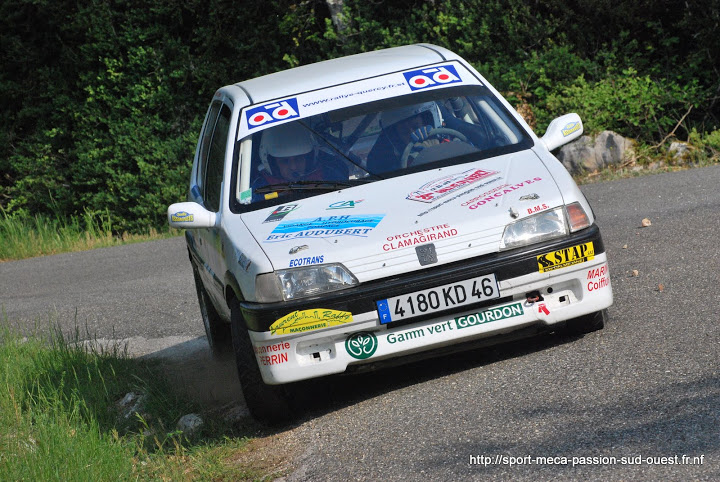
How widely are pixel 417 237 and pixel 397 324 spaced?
0.44m

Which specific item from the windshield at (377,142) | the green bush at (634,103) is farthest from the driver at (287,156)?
the green bush at (634,103)

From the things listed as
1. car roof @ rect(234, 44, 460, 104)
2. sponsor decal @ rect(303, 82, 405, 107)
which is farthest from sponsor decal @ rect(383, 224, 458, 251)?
car roof @ rect(234, 44, 460, 104)

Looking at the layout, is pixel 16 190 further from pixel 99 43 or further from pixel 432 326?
pixel 432 326

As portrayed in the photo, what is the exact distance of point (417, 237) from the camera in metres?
5.01

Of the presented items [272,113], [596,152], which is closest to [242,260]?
[272,113]

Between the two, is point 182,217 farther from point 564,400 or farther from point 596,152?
point 596,152

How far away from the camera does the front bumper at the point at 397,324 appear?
4.93 m

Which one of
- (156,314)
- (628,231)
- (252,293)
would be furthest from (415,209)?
(156,314)

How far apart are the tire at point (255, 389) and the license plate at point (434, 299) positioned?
→ 0.74 m

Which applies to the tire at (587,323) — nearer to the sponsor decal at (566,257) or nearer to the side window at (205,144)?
the sponsor decal at (566,257)

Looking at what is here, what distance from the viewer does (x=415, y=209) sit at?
206 inches

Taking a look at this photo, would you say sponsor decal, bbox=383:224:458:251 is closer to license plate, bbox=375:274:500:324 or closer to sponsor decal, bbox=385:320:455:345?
license plate, bbox=375:274:500:324

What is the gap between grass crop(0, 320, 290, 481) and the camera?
4789 millimetres

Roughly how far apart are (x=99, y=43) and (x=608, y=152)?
986 cm
